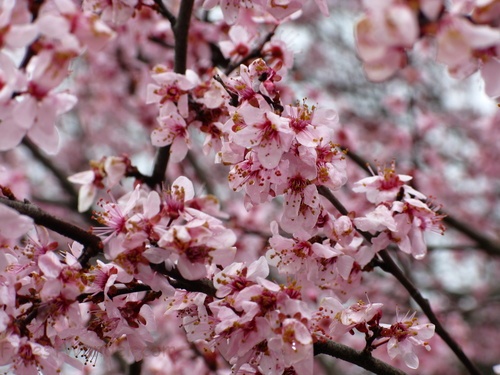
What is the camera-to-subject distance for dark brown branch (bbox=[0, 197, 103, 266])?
5.23 feet

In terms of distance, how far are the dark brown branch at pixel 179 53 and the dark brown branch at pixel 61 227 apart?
30.3 inches

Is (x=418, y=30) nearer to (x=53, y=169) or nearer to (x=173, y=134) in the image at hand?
(x=173, y=134)

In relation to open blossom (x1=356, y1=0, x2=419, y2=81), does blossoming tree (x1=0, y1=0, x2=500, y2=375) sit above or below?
below

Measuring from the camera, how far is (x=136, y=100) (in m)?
5.52

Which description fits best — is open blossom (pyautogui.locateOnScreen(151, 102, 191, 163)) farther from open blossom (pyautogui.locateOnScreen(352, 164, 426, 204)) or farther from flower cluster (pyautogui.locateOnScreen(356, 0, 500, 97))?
flower cluster (pyautogui.locateOnScreen(356, 0, 500, 97))

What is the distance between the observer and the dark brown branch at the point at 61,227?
5.23ft

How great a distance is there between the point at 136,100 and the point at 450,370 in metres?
5.44

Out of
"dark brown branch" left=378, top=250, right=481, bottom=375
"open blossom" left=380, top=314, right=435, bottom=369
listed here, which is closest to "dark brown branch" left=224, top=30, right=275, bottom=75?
"dark brown branch" left=378, top=250, right=481, bottom=375

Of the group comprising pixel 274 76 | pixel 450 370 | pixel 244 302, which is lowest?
pixel 450 370

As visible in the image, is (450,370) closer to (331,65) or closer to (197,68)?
(331,65)

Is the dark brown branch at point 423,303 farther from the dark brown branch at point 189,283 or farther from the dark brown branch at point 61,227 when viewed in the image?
the dark brown branch at point 61,227

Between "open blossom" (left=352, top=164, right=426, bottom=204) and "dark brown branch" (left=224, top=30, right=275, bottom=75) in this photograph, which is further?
"dark brown branch" (left=224, top=30, right=275, bottom=75)

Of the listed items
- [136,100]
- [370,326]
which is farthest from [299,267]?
[136,100]

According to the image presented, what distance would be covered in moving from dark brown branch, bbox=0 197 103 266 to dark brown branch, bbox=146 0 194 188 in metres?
0.77
